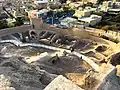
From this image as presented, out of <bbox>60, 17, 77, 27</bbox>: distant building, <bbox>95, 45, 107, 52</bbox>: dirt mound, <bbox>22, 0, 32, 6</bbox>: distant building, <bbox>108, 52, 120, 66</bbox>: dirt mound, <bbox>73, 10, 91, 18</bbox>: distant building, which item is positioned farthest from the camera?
<bbox>22, 0, 32, 6</bbox>: distant building

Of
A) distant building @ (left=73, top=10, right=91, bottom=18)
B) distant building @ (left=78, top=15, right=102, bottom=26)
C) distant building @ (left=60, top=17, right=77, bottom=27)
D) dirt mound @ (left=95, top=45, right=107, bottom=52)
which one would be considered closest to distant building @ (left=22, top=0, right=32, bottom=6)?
distant building @ (left=73, top=10, right=91, bottom=18)

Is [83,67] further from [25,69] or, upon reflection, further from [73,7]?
[73,7]

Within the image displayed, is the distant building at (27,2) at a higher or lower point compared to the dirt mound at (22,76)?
lower

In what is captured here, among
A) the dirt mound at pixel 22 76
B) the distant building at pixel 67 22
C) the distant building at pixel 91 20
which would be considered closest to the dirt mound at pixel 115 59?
the dirt mound at pixel 22 76

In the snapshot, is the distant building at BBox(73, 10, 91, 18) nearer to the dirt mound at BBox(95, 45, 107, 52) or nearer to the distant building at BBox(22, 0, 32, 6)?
→ the dirt mound at BBox(95, 45, 107, 52)

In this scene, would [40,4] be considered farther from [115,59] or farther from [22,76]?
[22,76]

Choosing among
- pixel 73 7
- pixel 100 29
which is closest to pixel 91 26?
pixel 100 29

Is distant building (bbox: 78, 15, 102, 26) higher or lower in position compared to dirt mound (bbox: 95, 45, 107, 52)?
higher

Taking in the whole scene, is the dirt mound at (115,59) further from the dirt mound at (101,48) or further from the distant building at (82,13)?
the distant building at (82,13)

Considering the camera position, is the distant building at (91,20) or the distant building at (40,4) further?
the distant building at (40,4)

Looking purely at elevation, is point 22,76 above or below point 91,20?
above

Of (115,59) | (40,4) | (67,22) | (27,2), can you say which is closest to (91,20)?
(67,22)
